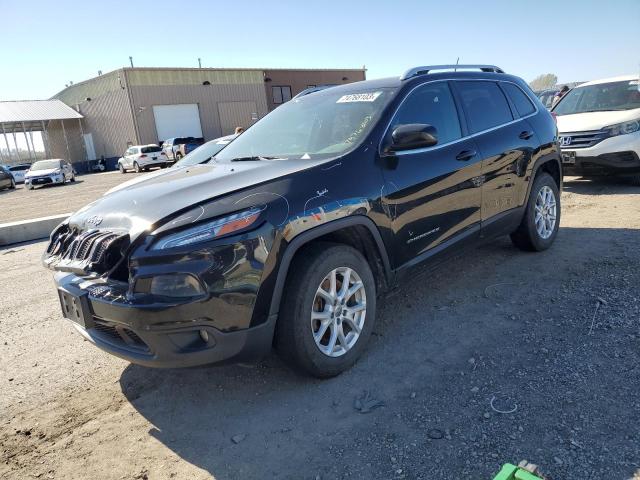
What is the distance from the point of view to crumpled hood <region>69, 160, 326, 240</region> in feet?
9.02

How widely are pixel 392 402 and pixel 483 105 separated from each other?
9.54 ft

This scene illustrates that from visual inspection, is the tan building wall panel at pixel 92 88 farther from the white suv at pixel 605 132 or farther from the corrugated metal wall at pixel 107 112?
the white suv at pixel 605 132

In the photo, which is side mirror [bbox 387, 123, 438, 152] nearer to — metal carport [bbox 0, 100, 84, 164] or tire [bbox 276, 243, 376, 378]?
Result: tire [bbox 276, 243, 376, 378]

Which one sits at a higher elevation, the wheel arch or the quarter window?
the quarter window

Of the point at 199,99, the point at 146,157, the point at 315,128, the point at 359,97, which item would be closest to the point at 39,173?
the point at 146,157

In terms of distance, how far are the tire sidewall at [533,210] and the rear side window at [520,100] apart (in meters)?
0.69

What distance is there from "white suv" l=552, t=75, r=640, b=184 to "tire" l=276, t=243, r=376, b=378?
635 cm

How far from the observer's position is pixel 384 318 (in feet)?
13.1

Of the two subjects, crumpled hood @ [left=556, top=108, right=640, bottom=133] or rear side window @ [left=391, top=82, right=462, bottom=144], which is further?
crumpled hood @ [left=556, top=108, right=640, bottom=133]

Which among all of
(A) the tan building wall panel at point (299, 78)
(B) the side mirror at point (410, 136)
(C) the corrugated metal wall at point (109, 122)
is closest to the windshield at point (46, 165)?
(C) the corrugated metal wall at point (109, 122)

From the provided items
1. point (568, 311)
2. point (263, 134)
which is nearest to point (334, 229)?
point (263, 134)

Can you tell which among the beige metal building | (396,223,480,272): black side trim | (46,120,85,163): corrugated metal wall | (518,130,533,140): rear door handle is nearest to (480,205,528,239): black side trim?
(396,223,480,272): black side trim

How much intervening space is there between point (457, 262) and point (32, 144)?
152 ft

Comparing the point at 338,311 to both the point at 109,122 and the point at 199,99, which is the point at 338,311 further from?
the point at 109,122
